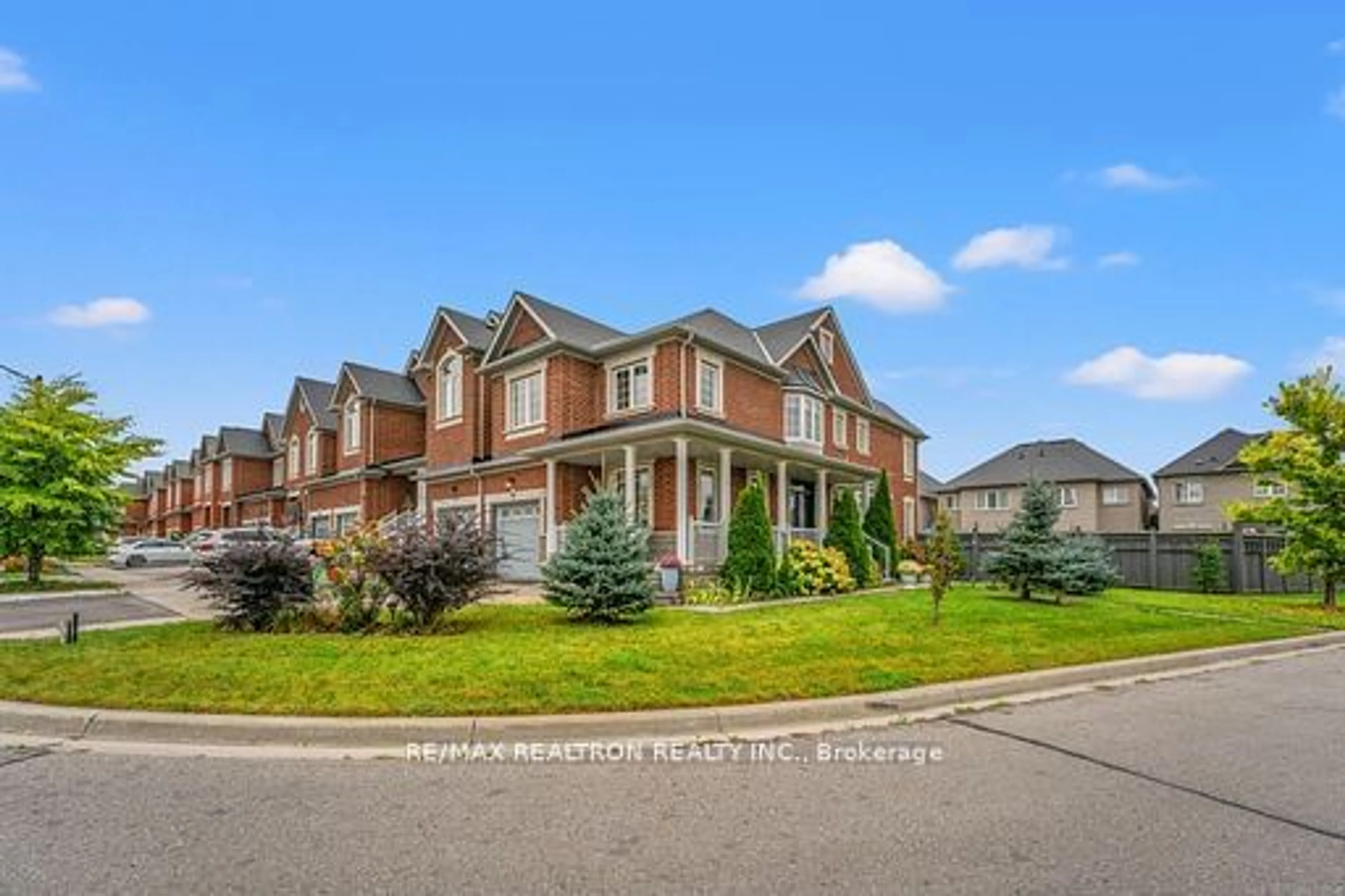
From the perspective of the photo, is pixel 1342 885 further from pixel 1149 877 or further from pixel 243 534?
pixel 243 534

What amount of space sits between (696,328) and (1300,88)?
13.6 metres

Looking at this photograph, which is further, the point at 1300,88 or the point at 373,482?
the point at 373,482

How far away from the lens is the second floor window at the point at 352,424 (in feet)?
107

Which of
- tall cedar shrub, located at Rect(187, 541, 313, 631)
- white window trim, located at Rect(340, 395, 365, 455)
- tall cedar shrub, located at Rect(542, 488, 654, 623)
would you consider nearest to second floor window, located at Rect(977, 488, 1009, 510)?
white window trim, located at Rect(340, 395, 365, 455)

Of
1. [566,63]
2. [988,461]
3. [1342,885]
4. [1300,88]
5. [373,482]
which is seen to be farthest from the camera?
[988,461]

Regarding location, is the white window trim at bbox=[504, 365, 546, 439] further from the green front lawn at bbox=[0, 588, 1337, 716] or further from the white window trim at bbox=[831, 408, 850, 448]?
the white window trim at bbox=[831, 408, 850, 448]

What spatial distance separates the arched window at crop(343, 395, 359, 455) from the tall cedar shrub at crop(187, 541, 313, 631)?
865 inches

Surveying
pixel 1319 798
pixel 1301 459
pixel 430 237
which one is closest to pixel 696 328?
pixel 430 237

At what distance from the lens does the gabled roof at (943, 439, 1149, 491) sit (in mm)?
48000

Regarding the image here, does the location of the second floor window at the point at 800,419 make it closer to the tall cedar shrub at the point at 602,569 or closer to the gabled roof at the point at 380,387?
the tall cedar shrub at the point at 602,569

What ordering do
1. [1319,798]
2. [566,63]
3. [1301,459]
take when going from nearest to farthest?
[1319,798], [566,63], [1301,459]

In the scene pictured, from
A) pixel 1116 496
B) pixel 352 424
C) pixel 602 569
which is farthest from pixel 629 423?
pixel 1116 496

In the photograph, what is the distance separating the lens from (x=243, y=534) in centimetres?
1400

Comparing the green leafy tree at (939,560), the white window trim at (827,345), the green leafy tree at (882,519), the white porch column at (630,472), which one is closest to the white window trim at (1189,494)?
the white window trim at (827,345)
